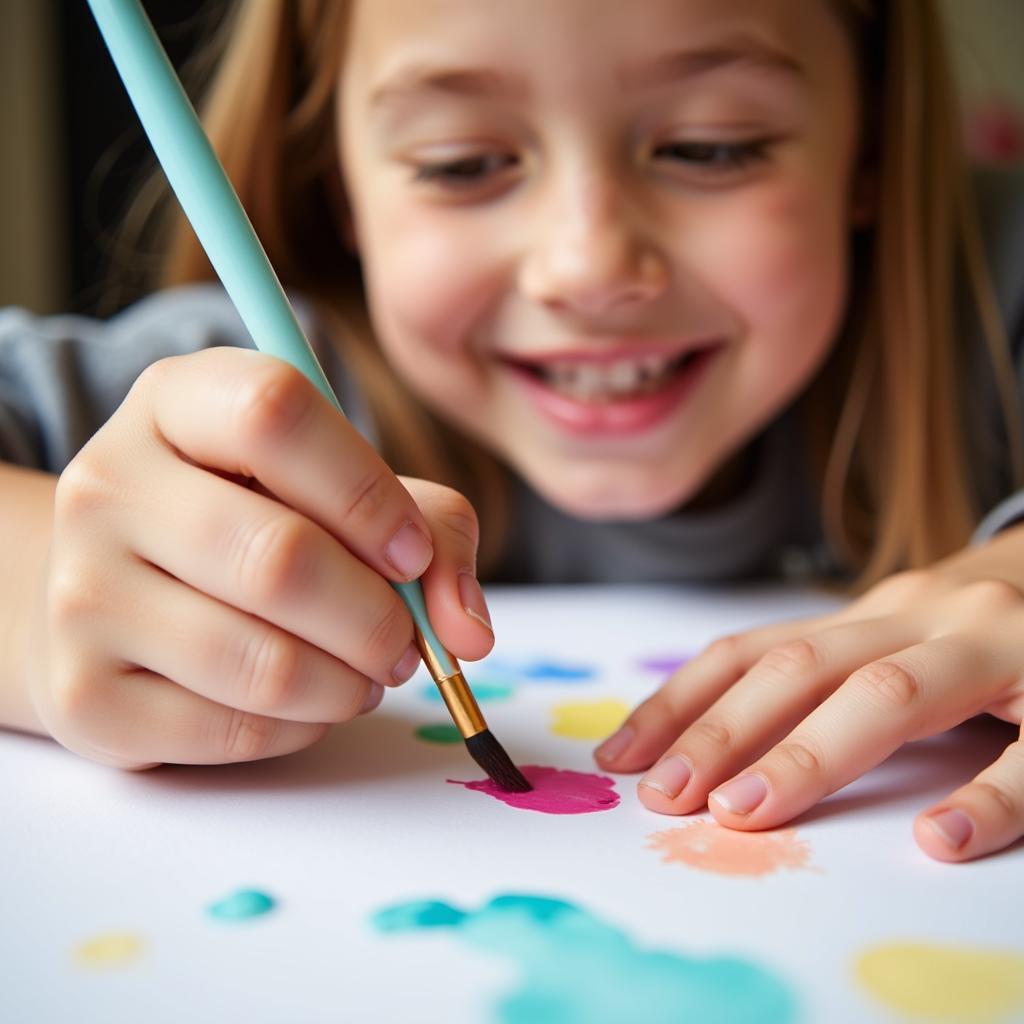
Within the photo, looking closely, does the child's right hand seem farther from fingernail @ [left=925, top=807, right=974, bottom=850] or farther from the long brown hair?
the long brown hair

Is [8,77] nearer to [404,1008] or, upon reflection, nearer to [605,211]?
[605,211]

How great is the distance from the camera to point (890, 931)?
0.29 metres

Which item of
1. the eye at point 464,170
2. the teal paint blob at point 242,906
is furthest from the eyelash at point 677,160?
the teal paint blob at point 242,906

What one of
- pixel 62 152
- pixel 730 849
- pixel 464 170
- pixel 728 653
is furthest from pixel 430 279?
pixel 62 152

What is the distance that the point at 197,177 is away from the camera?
37 centimetres

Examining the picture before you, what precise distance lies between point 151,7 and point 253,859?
61.8 inches

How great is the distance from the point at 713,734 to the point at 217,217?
25cm

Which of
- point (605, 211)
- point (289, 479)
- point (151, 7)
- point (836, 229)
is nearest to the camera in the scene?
point (289, 479)

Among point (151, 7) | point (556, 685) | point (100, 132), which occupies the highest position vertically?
point (151, 7)

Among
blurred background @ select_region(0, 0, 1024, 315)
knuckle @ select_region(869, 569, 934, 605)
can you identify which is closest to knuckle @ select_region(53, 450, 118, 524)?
knuckle @ select_region(869, 569, 934, 605)

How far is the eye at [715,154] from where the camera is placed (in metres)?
0.71

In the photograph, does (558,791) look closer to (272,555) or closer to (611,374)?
(272,555)

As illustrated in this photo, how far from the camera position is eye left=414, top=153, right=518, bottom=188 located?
72 centimetres

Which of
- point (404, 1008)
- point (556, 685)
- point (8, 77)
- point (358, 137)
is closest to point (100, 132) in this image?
point (8, 77)
